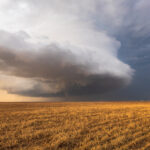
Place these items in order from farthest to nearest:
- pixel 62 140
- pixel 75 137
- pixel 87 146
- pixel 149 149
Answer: pixel 75 137, pixel 62 140, pixel 87 146, pixel 149 149

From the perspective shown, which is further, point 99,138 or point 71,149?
point 99,138

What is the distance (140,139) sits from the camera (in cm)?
902

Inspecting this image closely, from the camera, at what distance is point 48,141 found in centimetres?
905

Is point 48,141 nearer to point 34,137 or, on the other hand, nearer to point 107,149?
point 34,137

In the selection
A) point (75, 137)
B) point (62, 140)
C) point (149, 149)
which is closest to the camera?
point (149, 149)

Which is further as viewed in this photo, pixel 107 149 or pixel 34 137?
pixel 34 137

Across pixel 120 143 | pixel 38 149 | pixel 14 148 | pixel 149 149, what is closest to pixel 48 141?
pixel 38 149

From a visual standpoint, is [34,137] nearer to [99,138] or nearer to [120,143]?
[99,138]

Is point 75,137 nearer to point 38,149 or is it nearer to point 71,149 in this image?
point 71,149

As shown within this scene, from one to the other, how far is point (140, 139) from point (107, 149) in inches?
121

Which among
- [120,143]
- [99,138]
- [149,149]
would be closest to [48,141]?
[99,138]

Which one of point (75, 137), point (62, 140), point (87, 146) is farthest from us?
point (75, 137)

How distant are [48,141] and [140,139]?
6.19 m

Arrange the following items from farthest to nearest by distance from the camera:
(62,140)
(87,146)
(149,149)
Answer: (62,140) → (87,146) → (149,149)
